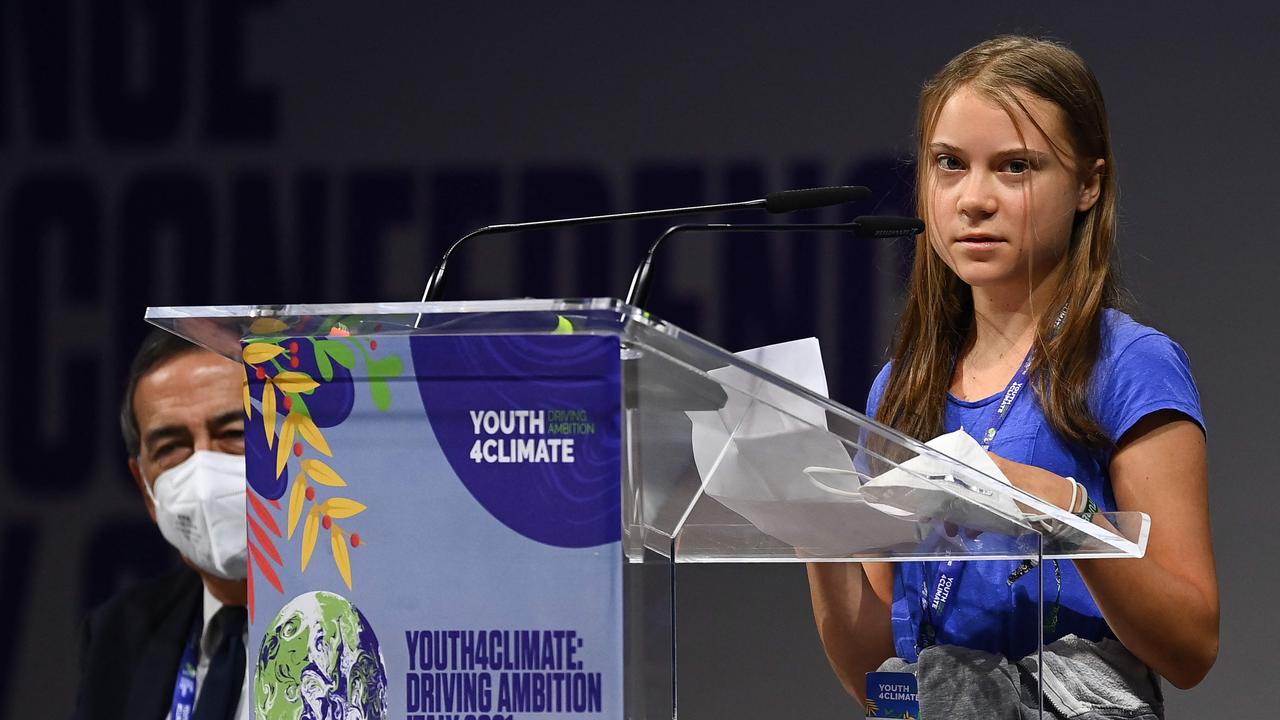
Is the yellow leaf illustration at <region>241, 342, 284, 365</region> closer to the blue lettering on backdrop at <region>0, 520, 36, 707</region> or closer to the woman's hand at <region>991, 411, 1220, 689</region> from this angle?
the woman's hand at <region>991, 411, 1220, 689</region>

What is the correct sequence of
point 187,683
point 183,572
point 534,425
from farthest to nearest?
point 183,572
point 187,683
point 534,425

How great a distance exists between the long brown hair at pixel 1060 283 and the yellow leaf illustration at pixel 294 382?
0.88 meters

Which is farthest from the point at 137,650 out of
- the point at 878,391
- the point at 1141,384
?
the point at 1141,384

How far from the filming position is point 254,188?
167 inches

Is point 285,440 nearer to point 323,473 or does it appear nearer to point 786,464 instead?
point 323,473

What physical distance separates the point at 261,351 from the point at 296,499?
0.40 feet

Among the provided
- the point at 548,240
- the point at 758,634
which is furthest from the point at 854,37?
the point at 758,634

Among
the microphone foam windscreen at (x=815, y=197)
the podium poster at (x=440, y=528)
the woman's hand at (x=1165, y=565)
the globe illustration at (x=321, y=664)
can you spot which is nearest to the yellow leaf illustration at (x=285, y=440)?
the podium poster at (x=440, y=528)

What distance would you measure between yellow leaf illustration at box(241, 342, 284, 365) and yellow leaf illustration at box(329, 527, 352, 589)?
0.15m

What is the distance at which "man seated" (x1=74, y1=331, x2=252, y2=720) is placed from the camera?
8.89 ft

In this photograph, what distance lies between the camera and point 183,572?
2.95 meters

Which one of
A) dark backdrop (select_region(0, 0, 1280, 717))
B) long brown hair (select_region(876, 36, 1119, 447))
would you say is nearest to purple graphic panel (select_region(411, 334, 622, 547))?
long brown hair (select_region(876, 36, 1119, 447))

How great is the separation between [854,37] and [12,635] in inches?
119

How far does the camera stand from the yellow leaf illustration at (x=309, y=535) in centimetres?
115
